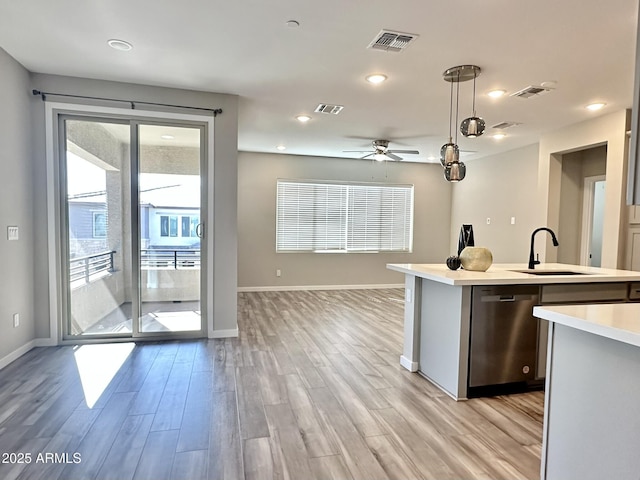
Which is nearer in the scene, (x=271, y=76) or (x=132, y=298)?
(x=271, y=76)

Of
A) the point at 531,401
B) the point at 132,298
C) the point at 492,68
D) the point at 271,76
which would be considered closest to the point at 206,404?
the point at 132,298

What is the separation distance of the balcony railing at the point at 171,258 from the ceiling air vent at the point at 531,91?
3.81 metres

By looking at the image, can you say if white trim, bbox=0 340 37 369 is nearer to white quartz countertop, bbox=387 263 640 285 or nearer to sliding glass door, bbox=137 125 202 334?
sliding glass door, bbox=137 125 202 334

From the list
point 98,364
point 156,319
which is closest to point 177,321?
point 156,319

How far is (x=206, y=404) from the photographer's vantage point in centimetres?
250

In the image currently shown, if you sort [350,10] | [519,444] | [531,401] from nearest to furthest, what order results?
[519,444] < [350,10] < [531,401]

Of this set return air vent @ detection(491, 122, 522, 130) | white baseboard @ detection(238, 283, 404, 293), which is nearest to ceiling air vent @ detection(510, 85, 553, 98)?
return air vent @ detection(491, 122, 522, 130)

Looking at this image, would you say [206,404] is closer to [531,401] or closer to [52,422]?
[52,422]

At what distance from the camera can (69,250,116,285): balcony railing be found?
3752 mm

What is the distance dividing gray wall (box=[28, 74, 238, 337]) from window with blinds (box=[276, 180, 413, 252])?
10.4 ft

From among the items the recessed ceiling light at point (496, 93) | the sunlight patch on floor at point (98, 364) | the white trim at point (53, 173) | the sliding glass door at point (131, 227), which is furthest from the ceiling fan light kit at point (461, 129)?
the sunlight patch on floor at point (98, 364)

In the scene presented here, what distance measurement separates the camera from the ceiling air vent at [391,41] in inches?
105

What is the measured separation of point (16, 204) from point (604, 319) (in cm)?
426

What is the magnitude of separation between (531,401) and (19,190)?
15.2ft
